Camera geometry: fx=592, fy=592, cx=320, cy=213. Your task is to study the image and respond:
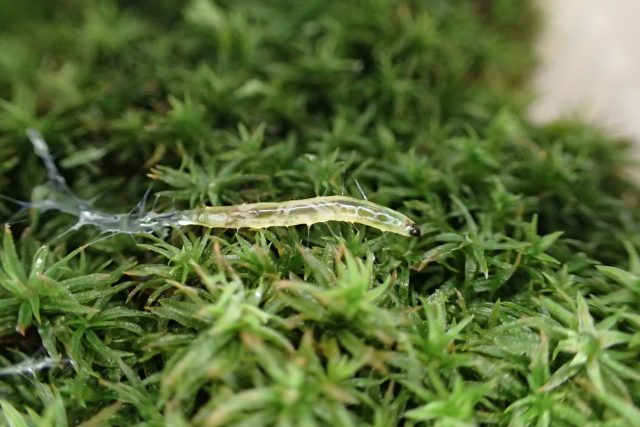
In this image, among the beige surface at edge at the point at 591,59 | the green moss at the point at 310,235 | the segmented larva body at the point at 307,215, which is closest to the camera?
the green moss at the point at 310,235

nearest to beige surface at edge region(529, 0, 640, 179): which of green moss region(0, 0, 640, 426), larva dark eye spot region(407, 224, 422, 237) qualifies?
green moss region(0, 0, 640, 426)

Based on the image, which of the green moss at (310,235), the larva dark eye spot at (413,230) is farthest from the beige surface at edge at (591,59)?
the larva dark eye spot at (413,230)

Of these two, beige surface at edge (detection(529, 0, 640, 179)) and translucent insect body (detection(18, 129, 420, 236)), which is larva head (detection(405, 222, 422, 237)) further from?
beige surface at edge (detection(529, 0, 640, 179))

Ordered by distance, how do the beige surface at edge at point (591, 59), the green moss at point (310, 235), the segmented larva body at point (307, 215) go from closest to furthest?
the green moss at point (310, 235), the segmented larva body at point (307, 215), the beige surface at edge at point (591, 59)

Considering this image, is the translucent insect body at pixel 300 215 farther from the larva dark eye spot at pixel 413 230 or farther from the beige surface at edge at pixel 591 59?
the beige surface at edge at pixel 591 59

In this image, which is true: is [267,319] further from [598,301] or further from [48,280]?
[598,301]

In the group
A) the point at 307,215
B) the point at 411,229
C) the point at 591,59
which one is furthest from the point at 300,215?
the point at 591,59

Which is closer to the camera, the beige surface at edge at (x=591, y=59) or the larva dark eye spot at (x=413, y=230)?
the larva dark eye spot at (x=413, y=230)
